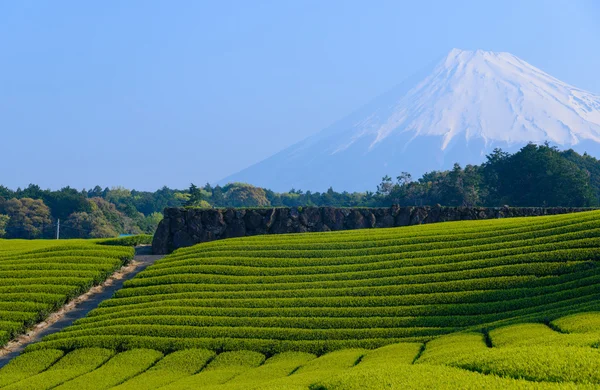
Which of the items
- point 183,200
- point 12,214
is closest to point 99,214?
point 12,214

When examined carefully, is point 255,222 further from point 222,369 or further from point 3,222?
point 3,222

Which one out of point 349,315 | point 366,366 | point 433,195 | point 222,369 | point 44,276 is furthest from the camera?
point 433,195

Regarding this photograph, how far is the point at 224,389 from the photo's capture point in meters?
9.83

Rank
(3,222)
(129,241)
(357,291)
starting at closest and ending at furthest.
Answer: (357,291) < (129,241) < (3,222)

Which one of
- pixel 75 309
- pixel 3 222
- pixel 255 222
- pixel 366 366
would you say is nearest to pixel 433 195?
pixel 255 222

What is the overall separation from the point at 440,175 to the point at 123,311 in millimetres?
43060

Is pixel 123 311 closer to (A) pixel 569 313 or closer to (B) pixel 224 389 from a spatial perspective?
(B) pixel 224 389

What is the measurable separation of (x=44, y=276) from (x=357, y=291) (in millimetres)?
8918

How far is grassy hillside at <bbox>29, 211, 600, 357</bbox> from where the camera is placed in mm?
14188

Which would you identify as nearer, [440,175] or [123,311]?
[123,311]

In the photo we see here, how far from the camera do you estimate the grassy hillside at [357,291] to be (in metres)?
14.2

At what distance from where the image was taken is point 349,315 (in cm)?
1518

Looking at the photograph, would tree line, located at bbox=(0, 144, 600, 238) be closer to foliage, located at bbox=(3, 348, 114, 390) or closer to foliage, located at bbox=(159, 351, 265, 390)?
foliage, located at bbox=(3, 348, 114, 390)

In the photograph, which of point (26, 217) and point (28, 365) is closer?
point (28, 365)
